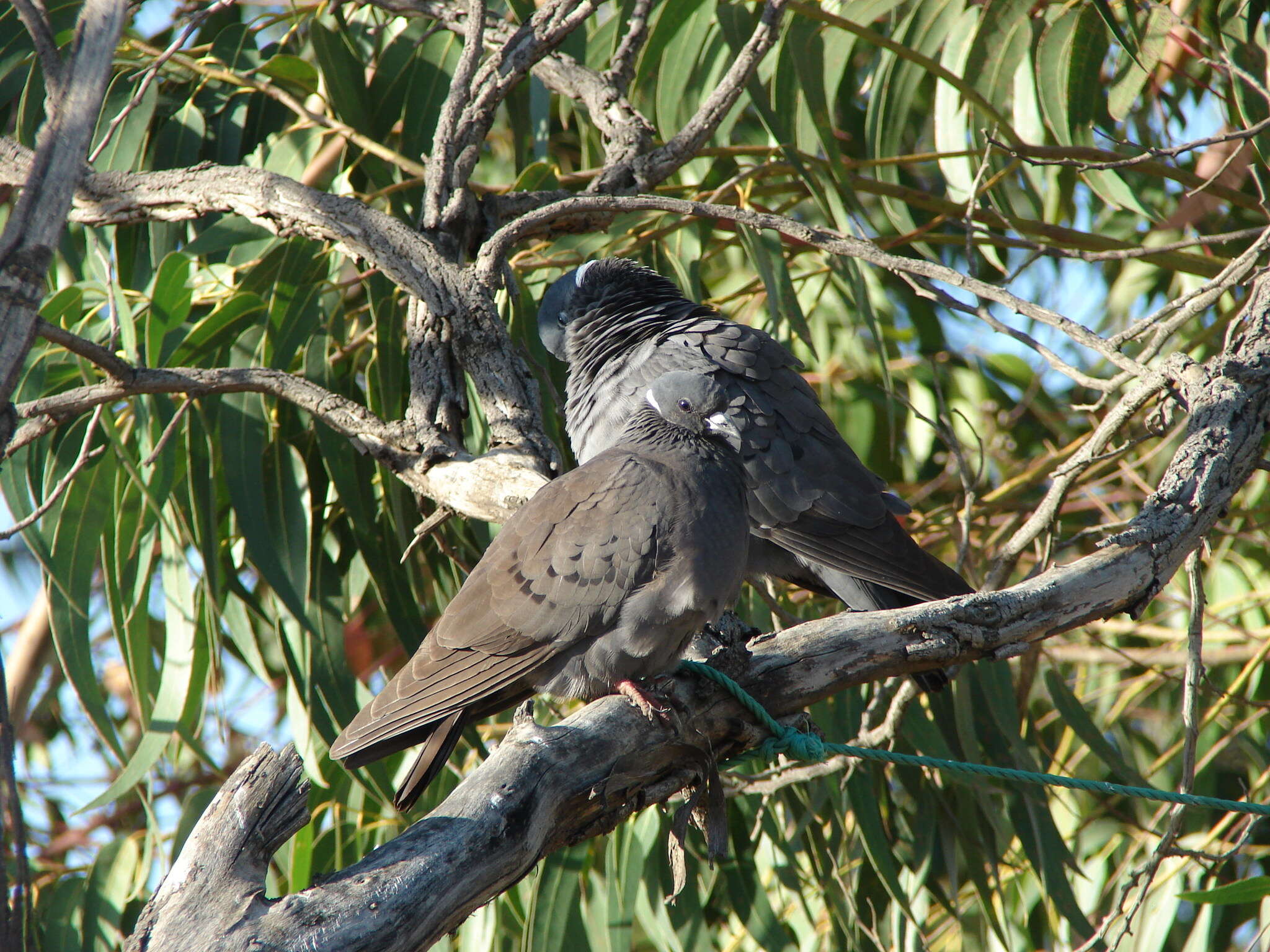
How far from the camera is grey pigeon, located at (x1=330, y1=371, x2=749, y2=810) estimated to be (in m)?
1.76

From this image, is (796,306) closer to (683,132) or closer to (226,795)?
(683,132)

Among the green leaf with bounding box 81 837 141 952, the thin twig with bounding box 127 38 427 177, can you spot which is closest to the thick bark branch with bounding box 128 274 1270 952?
the thin twig with bounding box 127 38 427 177

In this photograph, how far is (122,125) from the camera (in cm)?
268

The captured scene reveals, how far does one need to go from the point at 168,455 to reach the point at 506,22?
1.33m

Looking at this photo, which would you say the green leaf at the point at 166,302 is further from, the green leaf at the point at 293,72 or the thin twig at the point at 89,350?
the green leaf at the point at 293,72

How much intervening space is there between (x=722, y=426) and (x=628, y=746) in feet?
2.88

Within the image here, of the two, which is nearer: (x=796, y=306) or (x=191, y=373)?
(x=191, y=373)

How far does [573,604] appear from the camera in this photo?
1802mm

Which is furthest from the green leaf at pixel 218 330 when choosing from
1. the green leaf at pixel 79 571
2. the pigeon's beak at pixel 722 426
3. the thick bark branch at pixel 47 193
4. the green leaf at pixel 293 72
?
the thick bark branch at pixel 47 193

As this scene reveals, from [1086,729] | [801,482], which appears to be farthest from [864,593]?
[1086,729]

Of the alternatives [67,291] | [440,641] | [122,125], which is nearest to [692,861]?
[440,641]

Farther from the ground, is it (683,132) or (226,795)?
(683,132)

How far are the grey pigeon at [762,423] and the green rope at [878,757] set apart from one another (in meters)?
0.73

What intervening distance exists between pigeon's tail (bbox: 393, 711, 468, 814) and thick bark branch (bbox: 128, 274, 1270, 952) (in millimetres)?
325
